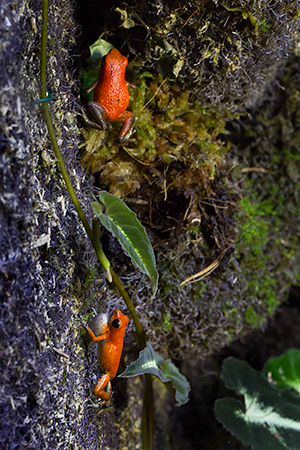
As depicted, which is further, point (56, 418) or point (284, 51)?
point (284, 51)

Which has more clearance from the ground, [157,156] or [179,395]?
[157,156]

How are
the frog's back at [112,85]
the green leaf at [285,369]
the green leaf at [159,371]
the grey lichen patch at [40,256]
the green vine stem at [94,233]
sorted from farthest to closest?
the green leaf at [285,369] → the frog's back at [112,85] → the green leaf at [159,371] → the green vine stem at [94,233] → the grey lichen patch at [40,256]

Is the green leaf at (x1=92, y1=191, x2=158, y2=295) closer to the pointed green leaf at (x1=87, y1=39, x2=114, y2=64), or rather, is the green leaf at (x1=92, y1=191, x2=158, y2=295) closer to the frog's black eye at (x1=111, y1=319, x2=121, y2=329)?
the frog's black eye at (x1=111, y1=319, x2=121, y2=329)

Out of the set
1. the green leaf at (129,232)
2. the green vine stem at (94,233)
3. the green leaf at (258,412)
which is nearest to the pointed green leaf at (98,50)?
the green vine stem at (94,233)

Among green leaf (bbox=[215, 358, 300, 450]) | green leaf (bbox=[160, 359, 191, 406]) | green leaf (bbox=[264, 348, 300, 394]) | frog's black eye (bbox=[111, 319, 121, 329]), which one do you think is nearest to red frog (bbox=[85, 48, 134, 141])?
frog's black eye (bbox=[111, 319, 121, 329])

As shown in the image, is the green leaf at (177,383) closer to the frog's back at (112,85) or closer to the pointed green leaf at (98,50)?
the frog's back at (112,85)

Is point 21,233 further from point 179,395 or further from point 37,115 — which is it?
point 179,395

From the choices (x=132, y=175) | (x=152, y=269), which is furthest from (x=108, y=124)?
(x=152, y=269)
